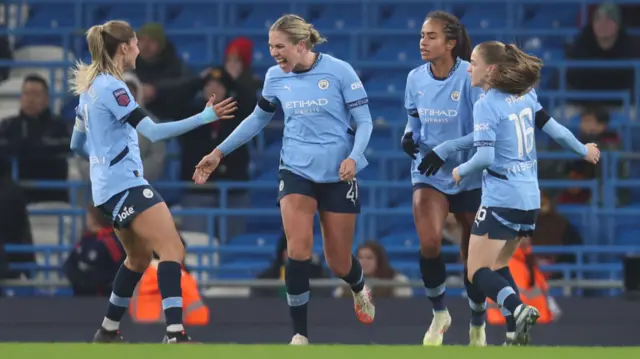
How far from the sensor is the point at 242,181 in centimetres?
1350

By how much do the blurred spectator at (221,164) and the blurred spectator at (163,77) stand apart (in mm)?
179

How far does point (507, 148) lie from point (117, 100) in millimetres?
2116

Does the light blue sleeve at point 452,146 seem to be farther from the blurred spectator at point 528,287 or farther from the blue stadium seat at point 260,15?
the blue stadium seat at point 260,15

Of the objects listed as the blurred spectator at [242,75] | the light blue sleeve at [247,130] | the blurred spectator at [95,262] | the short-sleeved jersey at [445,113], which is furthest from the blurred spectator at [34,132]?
the short-sleeved jersey at [445,113]

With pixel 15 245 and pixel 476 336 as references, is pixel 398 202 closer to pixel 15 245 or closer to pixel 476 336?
pixel 15 245

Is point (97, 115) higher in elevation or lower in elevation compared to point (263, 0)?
lower

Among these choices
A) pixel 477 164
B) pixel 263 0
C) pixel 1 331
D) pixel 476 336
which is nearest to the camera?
pixel 477 164

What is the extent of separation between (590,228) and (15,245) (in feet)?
16.5

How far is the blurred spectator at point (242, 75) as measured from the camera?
44.2 ft

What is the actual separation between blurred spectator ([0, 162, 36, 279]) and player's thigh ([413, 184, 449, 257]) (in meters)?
5.06

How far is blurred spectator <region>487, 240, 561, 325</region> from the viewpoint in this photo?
11273 mm

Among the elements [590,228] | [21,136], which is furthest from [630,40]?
[21,136]

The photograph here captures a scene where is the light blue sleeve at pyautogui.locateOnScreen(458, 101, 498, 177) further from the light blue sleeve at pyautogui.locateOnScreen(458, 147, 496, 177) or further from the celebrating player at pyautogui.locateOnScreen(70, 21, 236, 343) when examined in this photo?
the celebrating player at pyautogui.locateOnScreen(70, 21, 236, 343)

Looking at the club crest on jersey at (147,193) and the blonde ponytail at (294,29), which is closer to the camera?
the club crest on jersey at (147,193)
